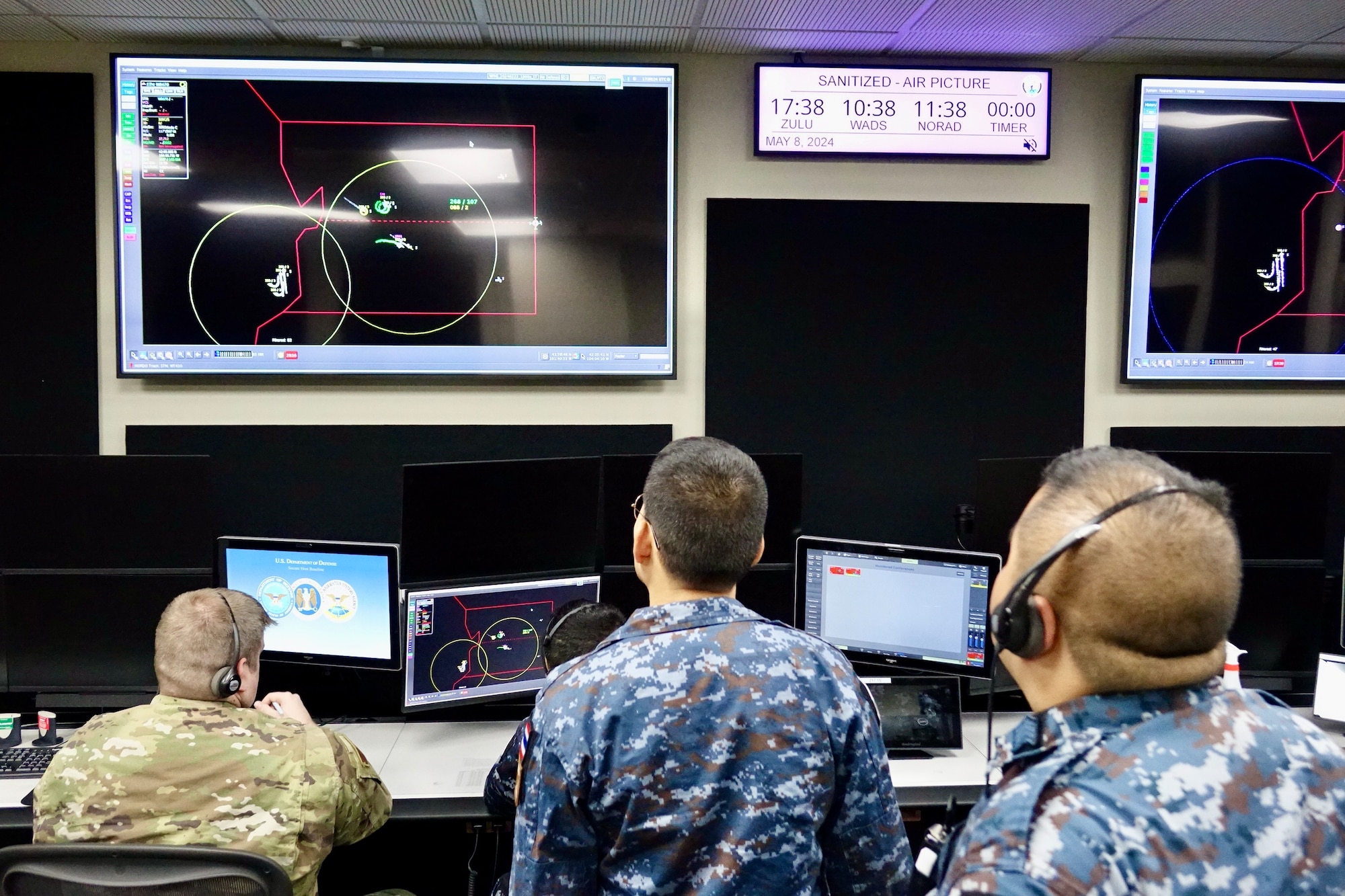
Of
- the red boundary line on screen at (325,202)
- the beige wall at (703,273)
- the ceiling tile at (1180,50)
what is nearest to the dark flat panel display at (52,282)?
the beige wall at (703,273)

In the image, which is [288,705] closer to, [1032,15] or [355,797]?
[355,797]

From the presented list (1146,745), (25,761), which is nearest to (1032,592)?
(1146,745)

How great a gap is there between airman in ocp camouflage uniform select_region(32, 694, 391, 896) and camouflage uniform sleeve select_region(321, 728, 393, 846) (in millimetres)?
44

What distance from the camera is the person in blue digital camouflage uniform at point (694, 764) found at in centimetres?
112

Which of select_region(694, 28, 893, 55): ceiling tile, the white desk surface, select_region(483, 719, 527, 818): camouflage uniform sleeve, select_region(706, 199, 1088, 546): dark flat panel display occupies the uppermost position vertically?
select_region(694, 28, 893, 55): ceiling tile

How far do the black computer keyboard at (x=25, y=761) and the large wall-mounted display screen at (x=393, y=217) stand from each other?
1276mm

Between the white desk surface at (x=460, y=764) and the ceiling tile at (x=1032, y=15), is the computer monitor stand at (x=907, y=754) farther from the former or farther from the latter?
Answer: the ceiling tile at (x=1032, y=15)

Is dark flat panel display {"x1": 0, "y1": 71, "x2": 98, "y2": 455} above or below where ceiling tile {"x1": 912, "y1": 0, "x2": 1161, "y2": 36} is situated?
below

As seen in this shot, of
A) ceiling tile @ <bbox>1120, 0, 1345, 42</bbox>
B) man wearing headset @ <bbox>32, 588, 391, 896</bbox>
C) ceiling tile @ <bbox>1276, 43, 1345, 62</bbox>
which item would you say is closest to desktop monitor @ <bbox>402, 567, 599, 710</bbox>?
man wearing headset @ <bbox>32, 588, 391, 896</bbox>

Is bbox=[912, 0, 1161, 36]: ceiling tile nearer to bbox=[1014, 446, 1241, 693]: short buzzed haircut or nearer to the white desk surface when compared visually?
the white desk surface

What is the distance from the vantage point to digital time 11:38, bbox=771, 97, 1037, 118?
314 centimetres

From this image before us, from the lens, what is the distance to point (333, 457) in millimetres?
3170

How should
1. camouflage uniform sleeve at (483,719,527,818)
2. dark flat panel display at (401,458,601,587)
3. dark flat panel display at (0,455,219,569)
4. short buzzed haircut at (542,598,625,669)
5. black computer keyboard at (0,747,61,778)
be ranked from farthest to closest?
dark flat panel display at (0,455,219,569)
dark flat panel display at (401,458,601,587)
black computer keyboard at (0,747,61,778)
short buzzed haircut at (542,598,625,669)
camouflage uniform sleeve at (483,719,527,818)

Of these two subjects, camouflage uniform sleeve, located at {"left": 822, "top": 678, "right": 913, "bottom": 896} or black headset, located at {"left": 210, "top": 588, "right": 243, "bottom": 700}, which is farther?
black headset, located at {"left": 210, "top": 588, "right": 243, "bottom": 700}
